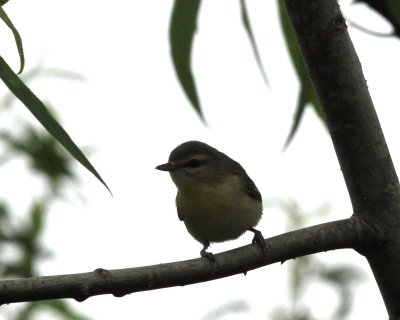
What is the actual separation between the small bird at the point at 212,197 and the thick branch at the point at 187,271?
1.58m

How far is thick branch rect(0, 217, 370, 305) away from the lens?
194cm

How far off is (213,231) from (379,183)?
1.87 metres

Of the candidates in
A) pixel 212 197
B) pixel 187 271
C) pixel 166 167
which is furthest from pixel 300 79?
pixel 166 167

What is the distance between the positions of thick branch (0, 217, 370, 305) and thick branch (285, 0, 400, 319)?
8 cm

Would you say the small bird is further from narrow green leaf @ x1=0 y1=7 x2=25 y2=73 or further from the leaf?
narrow green leaf @ x1=0 y1=7 x2=25 y2=73

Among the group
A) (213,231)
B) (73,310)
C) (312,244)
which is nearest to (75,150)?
(312,244)

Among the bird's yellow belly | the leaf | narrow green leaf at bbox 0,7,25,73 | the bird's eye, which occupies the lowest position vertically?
the bird's yellow belly

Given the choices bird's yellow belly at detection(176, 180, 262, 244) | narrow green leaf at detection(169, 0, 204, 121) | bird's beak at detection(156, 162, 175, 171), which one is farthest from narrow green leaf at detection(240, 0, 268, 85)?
bird's beak at detection(156, 162, 175, 171)

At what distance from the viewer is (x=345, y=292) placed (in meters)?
5.13

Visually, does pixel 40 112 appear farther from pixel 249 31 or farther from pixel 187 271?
pixel 249 31

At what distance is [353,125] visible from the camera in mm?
2318

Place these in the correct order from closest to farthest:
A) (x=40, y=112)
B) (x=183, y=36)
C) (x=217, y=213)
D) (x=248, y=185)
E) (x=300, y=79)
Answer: (x=40, y=112), (x=183, y=36), (x=300, y=79), (x=217, y=213), (x=248, y=185)

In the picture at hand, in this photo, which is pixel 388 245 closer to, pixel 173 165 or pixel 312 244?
pixel 312 244

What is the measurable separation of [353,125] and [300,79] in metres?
0.77
